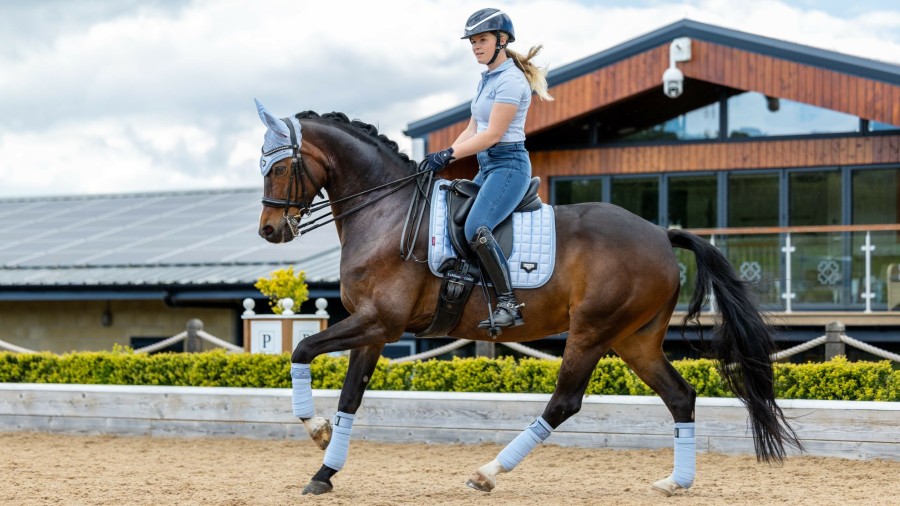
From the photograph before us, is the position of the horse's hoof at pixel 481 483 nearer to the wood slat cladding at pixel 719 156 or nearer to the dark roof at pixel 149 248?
the dark roof at pixel 149 248

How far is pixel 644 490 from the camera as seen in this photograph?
769 cm

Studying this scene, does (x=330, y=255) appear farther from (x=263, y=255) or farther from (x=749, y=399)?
(x=749, y=399)

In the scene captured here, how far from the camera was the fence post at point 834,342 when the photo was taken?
1077 cm

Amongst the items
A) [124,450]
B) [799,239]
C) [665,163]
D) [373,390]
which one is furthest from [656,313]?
[665,163]

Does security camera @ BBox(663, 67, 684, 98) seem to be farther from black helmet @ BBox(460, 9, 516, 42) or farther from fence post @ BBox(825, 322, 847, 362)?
black helmet @ BBox(460, 9, 516, 42)

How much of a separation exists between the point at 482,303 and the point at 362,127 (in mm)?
1543

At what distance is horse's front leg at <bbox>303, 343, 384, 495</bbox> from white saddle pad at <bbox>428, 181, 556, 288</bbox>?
0.78 metres

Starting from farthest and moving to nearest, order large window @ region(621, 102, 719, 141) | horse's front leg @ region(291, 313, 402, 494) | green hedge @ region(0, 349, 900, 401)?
large window @ region(621, 102, 719, 141)
green hedge @ region(0, 349, 900, 401)
horse's front leg @ region(291, 313, 402, 494)

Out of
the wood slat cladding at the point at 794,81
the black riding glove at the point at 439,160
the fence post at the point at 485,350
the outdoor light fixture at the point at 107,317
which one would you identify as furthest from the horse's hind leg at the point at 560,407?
the outdoor light fixture at the point at 107,317

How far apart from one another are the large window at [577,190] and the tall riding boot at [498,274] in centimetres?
1139

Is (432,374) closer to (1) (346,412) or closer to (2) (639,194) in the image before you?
(1) (346,412)

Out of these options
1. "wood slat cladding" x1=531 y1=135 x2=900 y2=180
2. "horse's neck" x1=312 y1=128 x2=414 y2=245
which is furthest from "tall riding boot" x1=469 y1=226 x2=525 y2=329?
"wood slat cladding" x1=531 y1=135 x2=900 y2=180

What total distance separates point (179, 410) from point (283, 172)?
4.97 m

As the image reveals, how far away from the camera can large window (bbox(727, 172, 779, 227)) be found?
17484mm
